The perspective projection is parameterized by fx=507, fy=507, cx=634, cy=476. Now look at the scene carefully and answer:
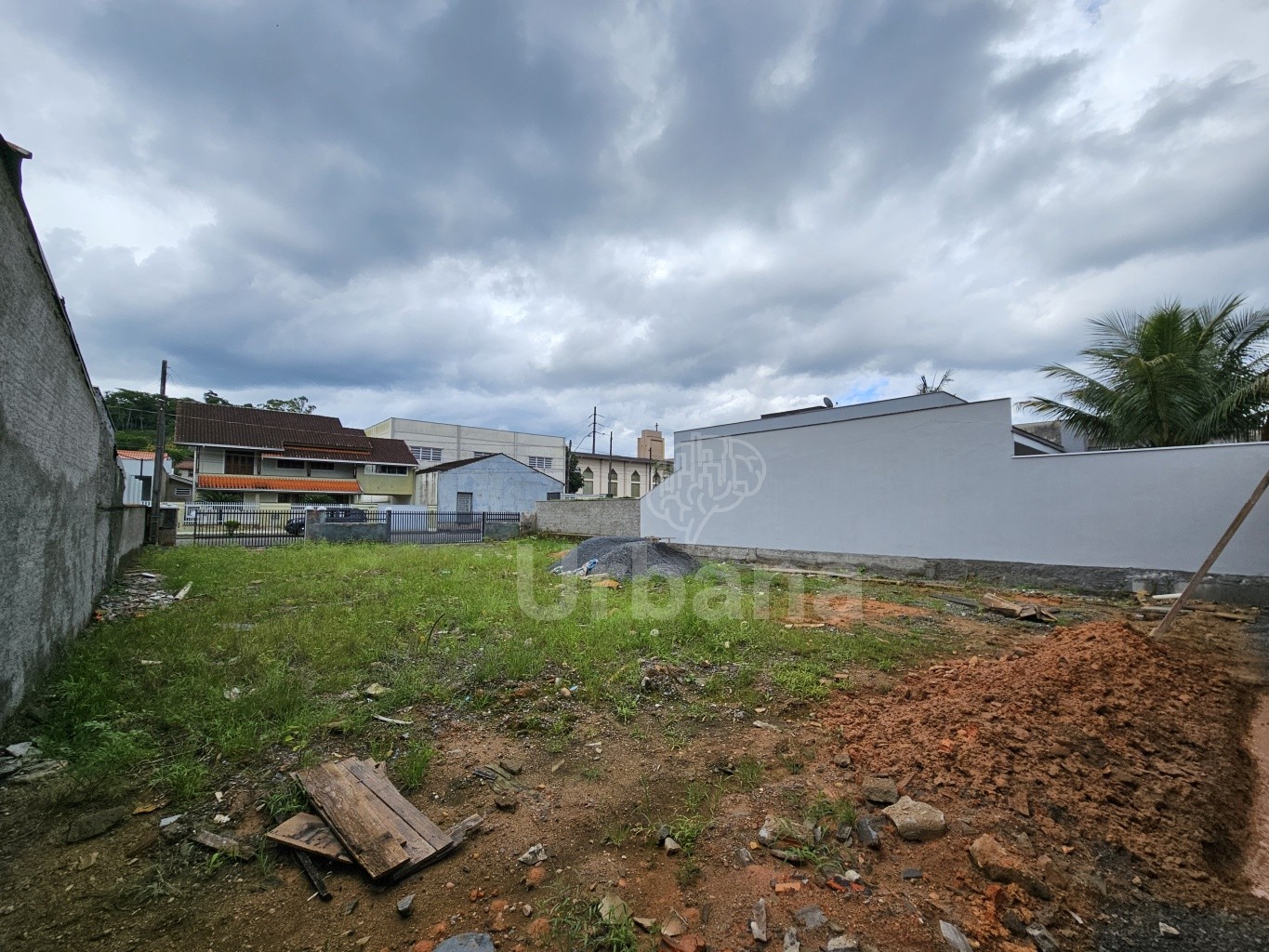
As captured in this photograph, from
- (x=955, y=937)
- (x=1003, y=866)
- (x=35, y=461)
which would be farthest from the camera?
(x=35, y=461)

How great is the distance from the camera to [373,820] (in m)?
2.55

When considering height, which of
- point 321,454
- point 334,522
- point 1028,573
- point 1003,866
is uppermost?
point 321,454

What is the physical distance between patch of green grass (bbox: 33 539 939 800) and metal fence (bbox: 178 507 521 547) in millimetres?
10581

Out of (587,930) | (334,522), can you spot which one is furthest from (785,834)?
(334,522)

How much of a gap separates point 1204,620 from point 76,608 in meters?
13.9

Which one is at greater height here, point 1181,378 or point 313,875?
point 1181,378

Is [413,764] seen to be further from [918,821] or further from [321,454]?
[321,454]

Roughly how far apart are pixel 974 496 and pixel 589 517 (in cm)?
1279

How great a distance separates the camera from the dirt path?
1.99m

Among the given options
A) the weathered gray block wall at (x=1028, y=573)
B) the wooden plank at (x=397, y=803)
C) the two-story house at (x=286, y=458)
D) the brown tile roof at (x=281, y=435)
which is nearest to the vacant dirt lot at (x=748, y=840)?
the wooden plank at (x=397, y=803)

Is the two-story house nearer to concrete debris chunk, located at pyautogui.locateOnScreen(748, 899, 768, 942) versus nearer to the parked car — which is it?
the parked car

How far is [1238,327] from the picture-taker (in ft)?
39.3

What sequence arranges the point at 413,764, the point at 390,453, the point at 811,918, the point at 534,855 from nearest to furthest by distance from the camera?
the point at 811,918 → the point at 534,855 → the point at 413,764 → the point at 390,453

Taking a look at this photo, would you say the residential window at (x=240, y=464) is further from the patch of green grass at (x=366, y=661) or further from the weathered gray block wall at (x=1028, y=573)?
the weathered gray block wall at (x=1028, y=573)
